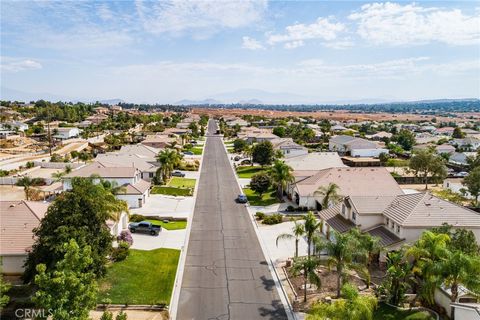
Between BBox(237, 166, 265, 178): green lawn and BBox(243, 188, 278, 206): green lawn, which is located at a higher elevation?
BBox(237, 166, 265, 178): green lawn

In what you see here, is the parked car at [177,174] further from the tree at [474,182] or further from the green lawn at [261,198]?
the tree at [474,182]

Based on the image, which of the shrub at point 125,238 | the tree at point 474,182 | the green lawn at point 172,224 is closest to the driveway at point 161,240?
the shrub at point 125,238

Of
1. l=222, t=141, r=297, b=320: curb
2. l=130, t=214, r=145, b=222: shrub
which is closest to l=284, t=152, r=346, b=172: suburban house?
l=222, t=141, r=297, b=320: curb

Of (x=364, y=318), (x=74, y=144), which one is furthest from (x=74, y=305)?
(x=74, y=144)

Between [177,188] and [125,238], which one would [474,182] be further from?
[125,238]

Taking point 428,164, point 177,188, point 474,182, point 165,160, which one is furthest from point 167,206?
point 428,164

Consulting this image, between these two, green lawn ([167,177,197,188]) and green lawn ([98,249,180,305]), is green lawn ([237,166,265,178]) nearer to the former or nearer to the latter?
green lawn ([167,177,197,188])
